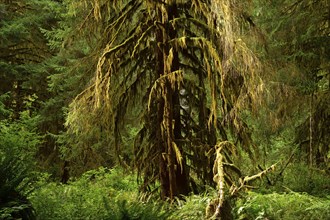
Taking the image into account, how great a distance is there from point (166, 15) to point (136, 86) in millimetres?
1572

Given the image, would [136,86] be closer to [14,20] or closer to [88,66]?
[88,66]

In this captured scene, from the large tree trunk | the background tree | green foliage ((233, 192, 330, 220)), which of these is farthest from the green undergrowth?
the background tree

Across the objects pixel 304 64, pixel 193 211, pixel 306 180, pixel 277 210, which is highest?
pixel 304 64

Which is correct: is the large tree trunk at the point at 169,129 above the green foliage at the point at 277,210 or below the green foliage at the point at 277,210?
above

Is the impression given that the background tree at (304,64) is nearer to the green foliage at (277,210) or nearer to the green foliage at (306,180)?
the green foliage at (306,180)

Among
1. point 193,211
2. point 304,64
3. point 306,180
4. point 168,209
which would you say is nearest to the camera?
point 193,211

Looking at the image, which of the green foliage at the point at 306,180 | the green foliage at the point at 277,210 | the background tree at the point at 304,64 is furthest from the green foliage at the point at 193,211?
the green foliage at the point at 306,180

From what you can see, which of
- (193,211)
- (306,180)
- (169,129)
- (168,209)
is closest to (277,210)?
(193,211)

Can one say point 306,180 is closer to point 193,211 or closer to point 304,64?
point 304,64

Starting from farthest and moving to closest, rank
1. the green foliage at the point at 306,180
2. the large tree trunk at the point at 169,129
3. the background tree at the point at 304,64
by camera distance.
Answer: the green foliage at the point at 306,180 → the background tree at the point at 304,64 → the large tree trunk at the point at 169,129

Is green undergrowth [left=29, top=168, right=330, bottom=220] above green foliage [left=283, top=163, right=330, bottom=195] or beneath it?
Result: above

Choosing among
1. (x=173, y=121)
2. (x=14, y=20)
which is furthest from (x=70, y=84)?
(x=173, y=121)

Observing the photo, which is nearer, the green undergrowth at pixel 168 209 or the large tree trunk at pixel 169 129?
the green undergrowth at pixel 168 209

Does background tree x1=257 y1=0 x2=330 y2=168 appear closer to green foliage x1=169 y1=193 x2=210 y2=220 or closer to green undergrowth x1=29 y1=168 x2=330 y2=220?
green undergrowth x1=29 y1=168 x2=330 y2=220
